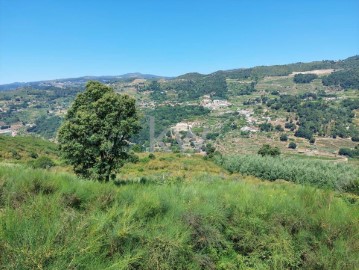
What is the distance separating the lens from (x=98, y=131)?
16766 millimetres

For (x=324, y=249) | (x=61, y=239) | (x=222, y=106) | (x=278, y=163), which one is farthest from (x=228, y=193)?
(x=222, y=106)

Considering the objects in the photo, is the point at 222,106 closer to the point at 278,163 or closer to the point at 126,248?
the point at 278,163

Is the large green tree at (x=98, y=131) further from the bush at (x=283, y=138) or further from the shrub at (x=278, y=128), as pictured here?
the shrub at (x=278, y=128)

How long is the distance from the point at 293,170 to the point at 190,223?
36.5 meters

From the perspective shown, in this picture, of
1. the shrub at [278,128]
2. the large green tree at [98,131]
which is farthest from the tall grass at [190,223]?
the shrub at [278,128]

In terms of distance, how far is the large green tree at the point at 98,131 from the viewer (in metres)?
16.5

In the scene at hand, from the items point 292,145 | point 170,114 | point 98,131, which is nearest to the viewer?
Result: point 98,131

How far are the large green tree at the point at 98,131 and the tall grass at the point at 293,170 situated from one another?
81.1 ft

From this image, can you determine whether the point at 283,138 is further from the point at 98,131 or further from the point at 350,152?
the point at 98,131

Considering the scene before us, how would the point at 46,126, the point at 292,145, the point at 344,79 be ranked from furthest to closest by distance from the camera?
1. the point at 344,79
2. the point at 46,126
3. the point at 292,145

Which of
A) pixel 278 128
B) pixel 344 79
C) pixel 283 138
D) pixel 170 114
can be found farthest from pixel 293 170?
pixel 344 79

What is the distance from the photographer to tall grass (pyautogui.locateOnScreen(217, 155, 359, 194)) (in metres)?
36.5

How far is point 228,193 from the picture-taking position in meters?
6.68

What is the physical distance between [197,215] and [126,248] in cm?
169
